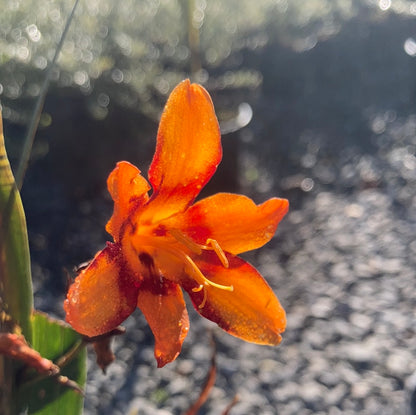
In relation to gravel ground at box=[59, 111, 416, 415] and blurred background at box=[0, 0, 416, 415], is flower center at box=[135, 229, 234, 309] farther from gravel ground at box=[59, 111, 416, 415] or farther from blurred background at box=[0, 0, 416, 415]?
gravel ground at box=[59, 111, 416, 415]

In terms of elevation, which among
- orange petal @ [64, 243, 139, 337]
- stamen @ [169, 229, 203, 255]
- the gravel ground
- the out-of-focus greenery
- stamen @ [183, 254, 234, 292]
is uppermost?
orange petal @ [64, 243, 139, 337]

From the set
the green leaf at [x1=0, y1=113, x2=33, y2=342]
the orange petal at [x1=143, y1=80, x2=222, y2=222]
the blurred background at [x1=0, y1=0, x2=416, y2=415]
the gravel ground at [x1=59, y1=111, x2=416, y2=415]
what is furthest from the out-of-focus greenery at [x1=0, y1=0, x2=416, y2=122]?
the gravel ground at [x1=59, y1=111, x2=416, y2=415]

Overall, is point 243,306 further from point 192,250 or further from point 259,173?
point 259,173

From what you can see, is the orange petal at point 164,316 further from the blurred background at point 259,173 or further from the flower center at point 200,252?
the blurred background at point 259,173

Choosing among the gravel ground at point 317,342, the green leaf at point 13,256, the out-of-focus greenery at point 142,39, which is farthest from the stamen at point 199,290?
the gravel ground at point 317,342

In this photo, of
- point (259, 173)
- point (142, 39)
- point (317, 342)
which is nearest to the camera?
point (317, 342)

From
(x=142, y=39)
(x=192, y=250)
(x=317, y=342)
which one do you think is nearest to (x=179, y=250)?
(x=192, y=250)
